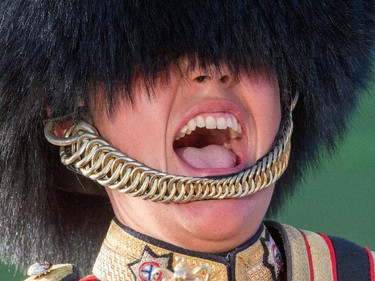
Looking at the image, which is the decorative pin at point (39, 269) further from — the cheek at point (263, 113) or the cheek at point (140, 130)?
the cheek at point (263, 113)

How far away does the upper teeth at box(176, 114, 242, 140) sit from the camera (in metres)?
1.93

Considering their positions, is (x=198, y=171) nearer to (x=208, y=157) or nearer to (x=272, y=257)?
(x=208, y=157)

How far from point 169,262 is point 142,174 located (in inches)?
6.8

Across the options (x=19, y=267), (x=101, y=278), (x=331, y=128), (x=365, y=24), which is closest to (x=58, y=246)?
(x=19, y=267)

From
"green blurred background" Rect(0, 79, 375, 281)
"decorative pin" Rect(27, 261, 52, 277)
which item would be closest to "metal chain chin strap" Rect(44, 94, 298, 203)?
"decorative pin" Rect(27, 261, 52, 277)

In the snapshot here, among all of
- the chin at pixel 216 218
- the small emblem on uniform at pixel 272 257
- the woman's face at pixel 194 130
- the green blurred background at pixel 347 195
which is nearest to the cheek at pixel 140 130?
the woman's face at pixel 194 130

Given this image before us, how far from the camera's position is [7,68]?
1999 mm

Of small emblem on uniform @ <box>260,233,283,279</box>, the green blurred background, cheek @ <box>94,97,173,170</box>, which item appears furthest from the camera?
the green blurred background

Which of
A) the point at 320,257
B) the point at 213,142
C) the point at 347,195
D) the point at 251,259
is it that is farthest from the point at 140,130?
the point at 347,195

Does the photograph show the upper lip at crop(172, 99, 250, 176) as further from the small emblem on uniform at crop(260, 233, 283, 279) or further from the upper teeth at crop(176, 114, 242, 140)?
the small emblem on uniform at crop(260, 233, 283, 279)

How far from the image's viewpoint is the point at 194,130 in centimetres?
200

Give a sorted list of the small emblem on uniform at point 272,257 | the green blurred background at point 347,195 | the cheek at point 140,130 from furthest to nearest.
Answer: the green blurred background at point 347,195 < the small emblem on uniform at point 272,257 < the cheek at point 140,130

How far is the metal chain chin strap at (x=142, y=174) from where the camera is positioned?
1.91 meters

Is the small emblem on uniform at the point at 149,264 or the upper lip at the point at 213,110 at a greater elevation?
the upper lip at the point at 213,110
